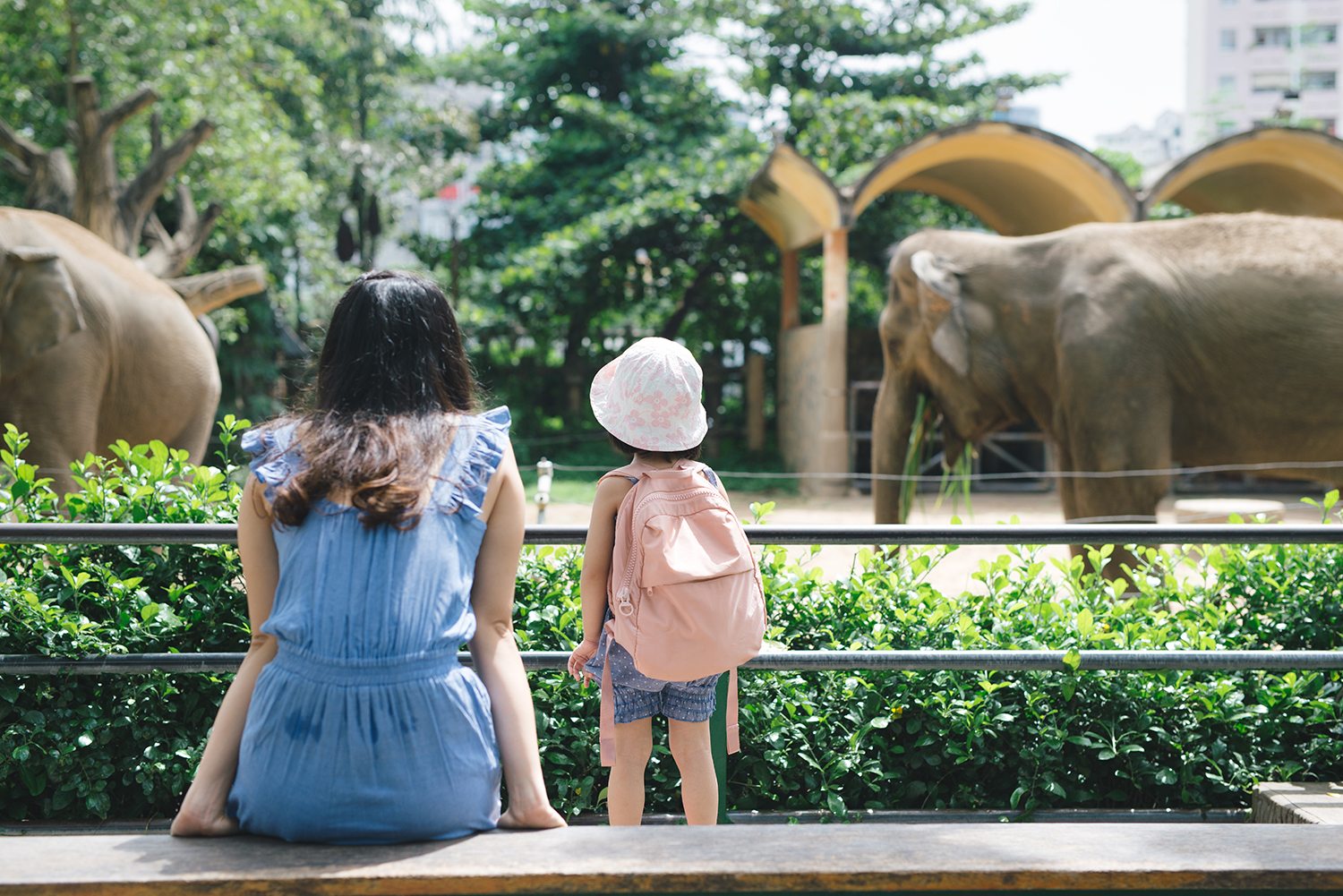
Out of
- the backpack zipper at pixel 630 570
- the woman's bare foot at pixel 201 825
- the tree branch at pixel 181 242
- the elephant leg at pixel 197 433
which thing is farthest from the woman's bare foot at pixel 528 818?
the tree branch at pixel 181 242

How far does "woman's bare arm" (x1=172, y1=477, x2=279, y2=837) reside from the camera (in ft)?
5.41

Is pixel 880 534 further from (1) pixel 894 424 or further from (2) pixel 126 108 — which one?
(2) pixel 126 108

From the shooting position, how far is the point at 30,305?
5.84m

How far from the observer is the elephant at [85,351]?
5.89 meters

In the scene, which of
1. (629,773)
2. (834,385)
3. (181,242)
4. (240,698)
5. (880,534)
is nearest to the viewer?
(240,698)

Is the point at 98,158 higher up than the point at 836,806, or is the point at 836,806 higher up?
the point at 98,158

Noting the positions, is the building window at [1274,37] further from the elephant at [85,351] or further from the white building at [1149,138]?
the elephant at [85,351]

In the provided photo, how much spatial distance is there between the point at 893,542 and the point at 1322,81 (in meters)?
68.7

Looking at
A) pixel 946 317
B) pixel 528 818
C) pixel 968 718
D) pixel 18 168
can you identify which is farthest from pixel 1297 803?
pixel 18 168

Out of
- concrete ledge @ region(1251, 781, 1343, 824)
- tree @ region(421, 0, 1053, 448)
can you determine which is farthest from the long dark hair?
tree @ region(421, 0, 1053, 448)

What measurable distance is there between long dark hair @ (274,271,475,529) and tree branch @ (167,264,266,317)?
25.7 feet

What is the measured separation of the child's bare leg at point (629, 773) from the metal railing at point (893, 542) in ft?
1.22

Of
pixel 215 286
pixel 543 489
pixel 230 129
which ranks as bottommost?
pixel 543 489

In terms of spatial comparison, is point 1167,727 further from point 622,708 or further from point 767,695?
point 622,708
